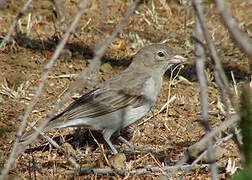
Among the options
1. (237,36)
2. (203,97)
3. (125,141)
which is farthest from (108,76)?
(237,36)

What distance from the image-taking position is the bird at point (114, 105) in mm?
5145

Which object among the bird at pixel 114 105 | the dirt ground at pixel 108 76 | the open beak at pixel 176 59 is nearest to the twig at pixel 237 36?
the dirt ground at pixel 108 76

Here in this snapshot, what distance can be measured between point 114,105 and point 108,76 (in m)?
1.24

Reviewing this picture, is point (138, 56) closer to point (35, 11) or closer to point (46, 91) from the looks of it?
point (46, 91)

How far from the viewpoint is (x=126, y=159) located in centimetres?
499

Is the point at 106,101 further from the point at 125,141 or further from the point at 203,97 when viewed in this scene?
the point at 203,97

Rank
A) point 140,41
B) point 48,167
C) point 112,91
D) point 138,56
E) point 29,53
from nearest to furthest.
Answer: point 48,167 < point 112,91 < point 138,56 < point 29,53 < point 140,41

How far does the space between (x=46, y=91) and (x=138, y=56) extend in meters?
1.42

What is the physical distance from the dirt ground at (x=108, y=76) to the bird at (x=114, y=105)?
0.81 feet

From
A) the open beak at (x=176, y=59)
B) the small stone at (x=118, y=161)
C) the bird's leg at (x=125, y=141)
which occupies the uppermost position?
the open beak at (x=176, y=59)

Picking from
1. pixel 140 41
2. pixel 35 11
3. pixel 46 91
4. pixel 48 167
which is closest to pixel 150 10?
pixel 140 41

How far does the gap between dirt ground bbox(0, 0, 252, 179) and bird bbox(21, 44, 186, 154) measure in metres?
0.25

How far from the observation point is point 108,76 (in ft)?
21.4

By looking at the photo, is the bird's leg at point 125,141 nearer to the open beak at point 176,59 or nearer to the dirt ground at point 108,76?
the dirt ground at point 108,76
